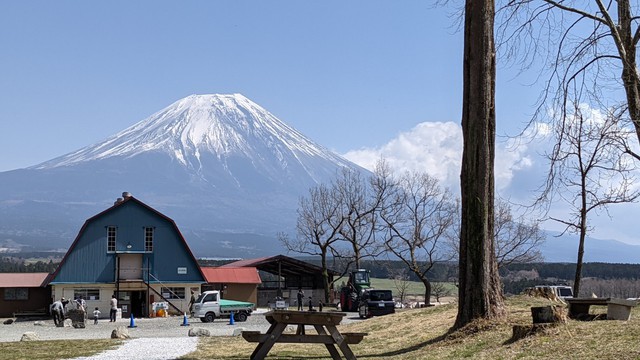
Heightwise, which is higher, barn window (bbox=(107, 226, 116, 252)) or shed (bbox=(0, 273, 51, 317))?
barn window (bbox=(107, 226, 116, 252))

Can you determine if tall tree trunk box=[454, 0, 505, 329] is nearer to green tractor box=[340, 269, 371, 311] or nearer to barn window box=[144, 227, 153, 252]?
green tractor box=[340, 269, 371, 311]

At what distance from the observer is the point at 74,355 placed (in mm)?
19625

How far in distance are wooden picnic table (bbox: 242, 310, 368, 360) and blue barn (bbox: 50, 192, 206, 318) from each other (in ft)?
133

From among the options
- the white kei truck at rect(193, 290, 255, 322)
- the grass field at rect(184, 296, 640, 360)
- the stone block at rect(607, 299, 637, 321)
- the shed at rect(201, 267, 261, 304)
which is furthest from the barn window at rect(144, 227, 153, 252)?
the stone block at rect(607, 299, 637, 321)

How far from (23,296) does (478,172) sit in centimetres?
4570

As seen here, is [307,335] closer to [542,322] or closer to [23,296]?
[542,322]

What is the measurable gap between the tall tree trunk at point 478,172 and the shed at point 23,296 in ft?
140

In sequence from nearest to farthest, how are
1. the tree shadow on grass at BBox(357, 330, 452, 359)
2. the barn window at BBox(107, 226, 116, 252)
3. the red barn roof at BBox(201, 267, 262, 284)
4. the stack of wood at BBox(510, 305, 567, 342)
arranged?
1. the stack of wood at BBox(510, 305, 567, 342)
2. the tree shadow on grass at BBox(357, 330, 452, 359)
3. the barn window at BBox(107, 226, 116, 252)
4. the red barn roof at BBox(201, 267, 262, 284)

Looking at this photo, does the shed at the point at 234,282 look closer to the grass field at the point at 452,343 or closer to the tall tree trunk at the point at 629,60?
the grass field at the point at 452,343

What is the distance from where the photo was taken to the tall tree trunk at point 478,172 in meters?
17.7

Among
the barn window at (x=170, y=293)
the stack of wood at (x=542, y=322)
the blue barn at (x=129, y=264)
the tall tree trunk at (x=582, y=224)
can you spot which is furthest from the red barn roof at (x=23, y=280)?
the stack of wood at (x=542, y=322)

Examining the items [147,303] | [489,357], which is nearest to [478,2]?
[489,357]

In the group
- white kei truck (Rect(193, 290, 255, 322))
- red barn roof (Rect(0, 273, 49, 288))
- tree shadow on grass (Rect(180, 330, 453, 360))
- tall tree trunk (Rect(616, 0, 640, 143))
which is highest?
tall tree trunk (Rect(616, 0, 640, 143))

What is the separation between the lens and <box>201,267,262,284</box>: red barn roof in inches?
2427
